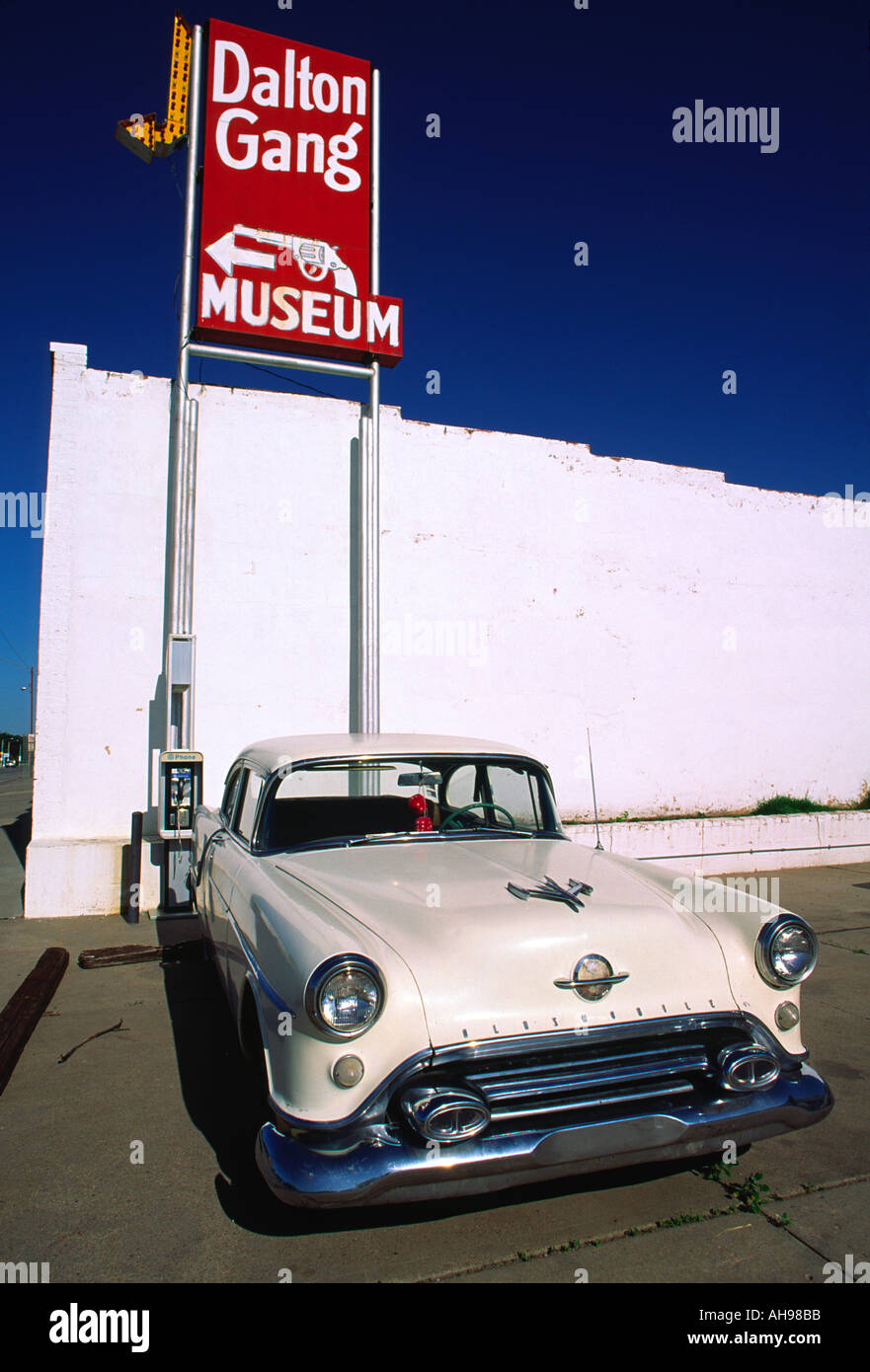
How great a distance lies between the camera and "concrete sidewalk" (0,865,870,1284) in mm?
2377

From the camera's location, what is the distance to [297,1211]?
2641mm

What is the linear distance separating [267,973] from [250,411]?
6.42 metres

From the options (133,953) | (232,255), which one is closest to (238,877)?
(133,953)

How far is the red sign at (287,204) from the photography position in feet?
24.9

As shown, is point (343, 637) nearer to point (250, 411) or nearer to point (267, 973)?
point (250, 411)

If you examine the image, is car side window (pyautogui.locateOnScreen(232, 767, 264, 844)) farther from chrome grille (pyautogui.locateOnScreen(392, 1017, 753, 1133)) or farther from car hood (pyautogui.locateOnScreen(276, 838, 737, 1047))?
chrome grille (pyautogui.locateOnScreen(392, 1017, 753, 1133))

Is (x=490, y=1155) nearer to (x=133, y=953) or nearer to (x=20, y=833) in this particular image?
(x=133, y=953)

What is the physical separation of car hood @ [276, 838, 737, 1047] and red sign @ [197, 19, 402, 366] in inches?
243

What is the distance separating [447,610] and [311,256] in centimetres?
355

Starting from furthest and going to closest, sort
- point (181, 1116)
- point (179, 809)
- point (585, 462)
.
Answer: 1. point (585, 462)
2. point (179, 809)
3. point (181, 1116)

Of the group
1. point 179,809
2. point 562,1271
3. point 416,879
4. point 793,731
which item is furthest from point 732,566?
point 562,1271

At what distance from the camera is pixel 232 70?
307 inches
